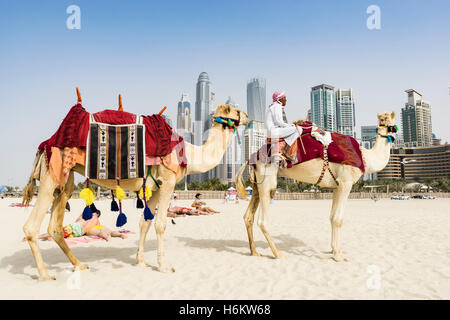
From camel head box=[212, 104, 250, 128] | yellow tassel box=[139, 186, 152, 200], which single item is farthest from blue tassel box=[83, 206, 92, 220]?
camel head box=[212, 104, 250, 128]

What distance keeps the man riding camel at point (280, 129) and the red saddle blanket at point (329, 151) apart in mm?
153

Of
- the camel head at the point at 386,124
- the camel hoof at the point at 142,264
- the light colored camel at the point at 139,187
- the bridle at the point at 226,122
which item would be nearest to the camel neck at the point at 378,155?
the camel head at the point at 386,124

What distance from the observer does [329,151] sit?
6.24m

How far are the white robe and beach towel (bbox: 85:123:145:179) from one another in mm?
2704

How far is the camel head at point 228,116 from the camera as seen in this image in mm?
5742

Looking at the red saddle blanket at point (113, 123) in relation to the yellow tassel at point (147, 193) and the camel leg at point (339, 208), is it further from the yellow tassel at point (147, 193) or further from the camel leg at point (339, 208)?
the camel leg at point (339, 208)

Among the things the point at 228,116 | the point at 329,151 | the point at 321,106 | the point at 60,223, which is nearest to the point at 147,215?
the point at 60,223
